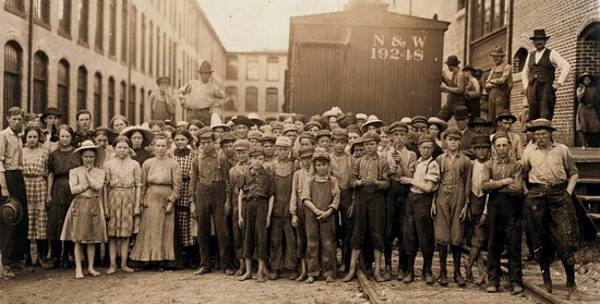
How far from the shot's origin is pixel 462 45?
21969 millimetres

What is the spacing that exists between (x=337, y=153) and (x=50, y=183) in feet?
13.0

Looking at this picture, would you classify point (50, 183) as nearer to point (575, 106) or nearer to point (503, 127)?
point (503, 127)

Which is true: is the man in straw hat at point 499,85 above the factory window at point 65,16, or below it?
below

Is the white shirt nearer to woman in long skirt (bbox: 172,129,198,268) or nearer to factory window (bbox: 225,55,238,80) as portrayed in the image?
woman in long skirt (bbox: 172,129,198,268)

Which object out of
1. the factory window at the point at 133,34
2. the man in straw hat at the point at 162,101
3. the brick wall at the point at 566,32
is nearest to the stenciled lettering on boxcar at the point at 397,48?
the brick wall at the point at 566,32

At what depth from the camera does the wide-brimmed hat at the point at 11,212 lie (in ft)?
26.9

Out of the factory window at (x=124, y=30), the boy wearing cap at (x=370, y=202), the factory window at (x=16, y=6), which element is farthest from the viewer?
the factory window at (x=124, y=30)

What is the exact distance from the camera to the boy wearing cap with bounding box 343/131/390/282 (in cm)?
818

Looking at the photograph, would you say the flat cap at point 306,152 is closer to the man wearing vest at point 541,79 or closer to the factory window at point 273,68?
the man wearing vest at point 541,79

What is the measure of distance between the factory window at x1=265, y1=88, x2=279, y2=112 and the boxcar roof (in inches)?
1819

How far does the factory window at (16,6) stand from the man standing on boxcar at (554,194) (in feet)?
45.8

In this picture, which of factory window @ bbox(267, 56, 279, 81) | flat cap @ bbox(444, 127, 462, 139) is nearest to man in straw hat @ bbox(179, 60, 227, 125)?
flat cap @ bbox(444, 127, 462, 139)

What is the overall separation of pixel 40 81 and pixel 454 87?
12.6 metres

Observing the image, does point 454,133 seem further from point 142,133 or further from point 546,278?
point 142,133
